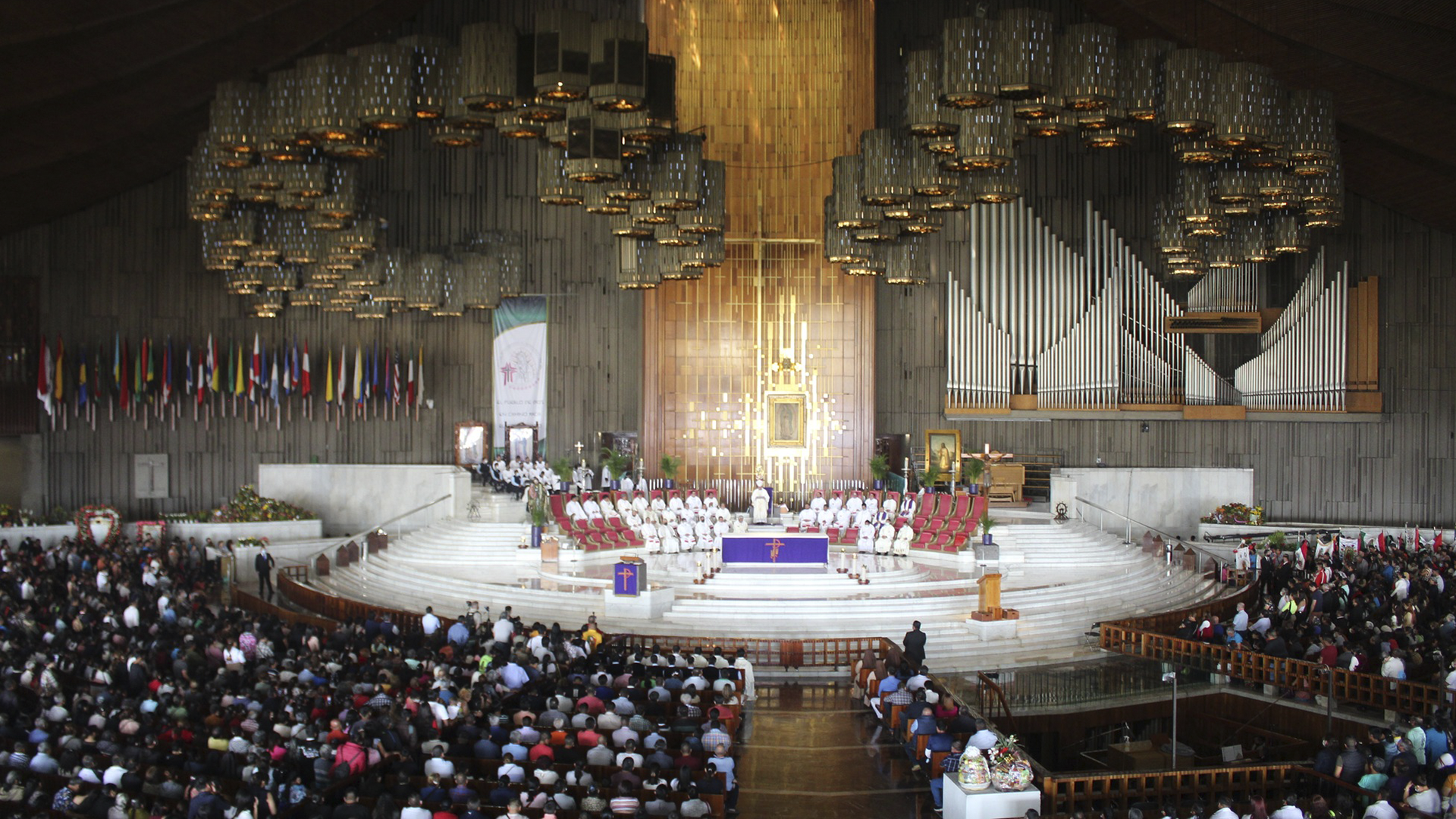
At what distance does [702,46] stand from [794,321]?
754 centimetres

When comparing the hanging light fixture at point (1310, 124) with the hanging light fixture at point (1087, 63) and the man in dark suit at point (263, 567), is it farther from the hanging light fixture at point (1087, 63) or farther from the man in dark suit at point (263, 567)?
the man in dark suit at point (263, 567)

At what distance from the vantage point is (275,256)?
22.9 m

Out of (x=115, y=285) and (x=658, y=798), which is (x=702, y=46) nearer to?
(x=115, y=285)

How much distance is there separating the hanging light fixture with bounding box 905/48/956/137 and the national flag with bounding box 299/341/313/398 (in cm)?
2063

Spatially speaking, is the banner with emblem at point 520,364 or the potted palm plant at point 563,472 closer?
the potted palm plant at point 563,472

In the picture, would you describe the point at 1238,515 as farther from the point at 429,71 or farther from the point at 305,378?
the point at 305,378

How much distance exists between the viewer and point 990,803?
431 inches

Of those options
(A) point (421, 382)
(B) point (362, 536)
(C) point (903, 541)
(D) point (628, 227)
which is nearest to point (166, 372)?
(A) point (421, 382)

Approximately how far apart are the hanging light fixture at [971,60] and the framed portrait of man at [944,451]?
1621 centimetres

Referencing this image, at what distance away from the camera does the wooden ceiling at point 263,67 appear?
18828 millimetres

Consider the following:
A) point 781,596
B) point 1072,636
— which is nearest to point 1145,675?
point 1072,636

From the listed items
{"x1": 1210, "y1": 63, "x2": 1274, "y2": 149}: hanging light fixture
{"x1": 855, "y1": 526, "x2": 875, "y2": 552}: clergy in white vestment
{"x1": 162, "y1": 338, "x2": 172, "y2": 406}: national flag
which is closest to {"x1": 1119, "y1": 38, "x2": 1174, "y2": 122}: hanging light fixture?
{"x1": 1210, "y1": 63, "x2": 1274, "y2": 149}: hanging light fixture

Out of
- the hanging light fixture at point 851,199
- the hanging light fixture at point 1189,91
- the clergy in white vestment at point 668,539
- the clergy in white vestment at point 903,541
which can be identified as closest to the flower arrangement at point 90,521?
the clergy in white vestment at point 668,539

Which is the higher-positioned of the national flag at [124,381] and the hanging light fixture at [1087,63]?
the hanging light fixture at [1087,63]
